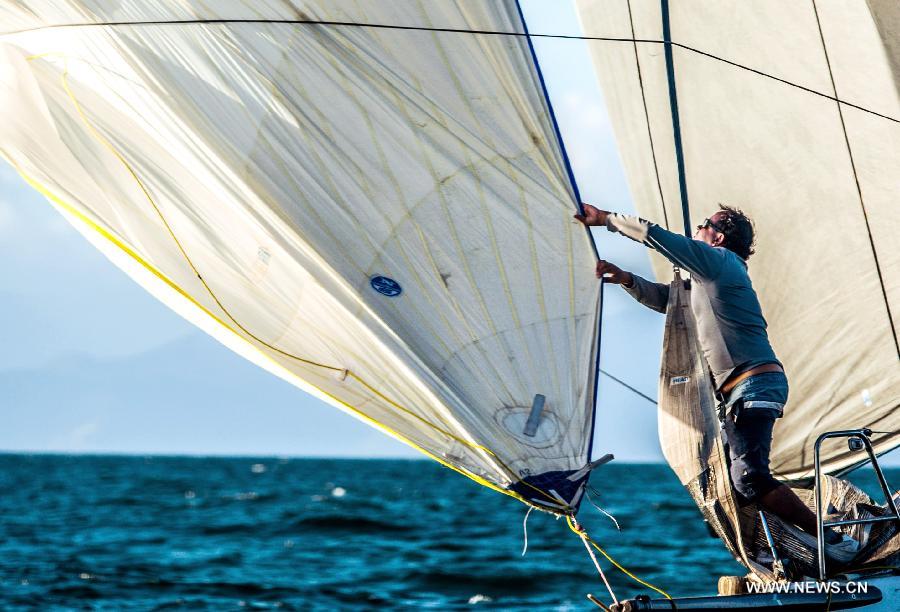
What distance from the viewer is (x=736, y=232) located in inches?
249

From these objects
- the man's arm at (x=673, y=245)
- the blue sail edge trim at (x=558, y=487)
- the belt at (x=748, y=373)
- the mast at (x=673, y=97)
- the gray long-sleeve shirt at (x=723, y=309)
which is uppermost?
the mast at (x=673, y=97)

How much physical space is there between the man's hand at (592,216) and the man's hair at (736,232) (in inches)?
26.1

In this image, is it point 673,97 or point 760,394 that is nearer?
point 760,394

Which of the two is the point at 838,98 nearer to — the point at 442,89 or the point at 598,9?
the point at 598,9

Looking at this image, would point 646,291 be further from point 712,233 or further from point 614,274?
point 712,233

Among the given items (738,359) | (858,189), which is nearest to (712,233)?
(738,359)

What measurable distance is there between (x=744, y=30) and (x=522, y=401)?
2.82 metres

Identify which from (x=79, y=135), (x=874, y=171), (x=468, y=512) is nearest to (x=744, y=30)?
(x=874, y=171)

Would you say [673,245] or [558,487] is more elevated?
[673,245]

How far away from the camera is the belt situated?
6.00 meters

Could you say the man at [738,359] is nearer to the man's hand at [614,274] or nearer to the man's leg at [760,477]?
the man's leg at [760,477]

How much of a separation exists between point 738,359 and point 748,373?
91mm

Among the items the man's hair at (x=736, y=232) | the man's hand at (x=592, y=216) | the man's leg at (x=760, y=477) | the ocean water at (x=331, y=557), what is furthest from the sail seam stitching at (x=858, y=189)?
the ocean water at (x=331, y=557)

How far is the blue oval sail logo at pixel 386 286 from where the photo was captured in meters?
6.20
